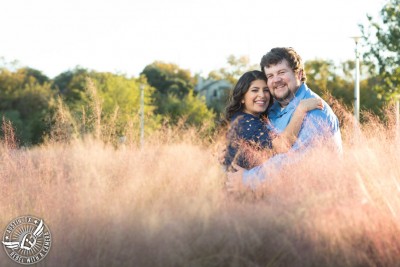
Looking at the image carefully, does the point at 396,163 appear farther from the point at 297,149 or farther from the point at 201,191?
the point at 201,191

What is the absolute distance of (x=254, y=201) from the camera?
15.2ft

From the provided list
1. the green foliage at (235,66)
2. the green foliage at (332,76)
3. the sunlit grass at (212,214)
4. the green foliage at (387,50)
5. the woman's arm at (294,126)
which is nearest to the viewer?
the sunlit grass at (212,214)

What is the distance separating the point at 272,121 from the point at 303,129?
0.58 m

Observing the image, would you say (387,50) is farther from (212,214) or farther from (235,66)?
(235,66)

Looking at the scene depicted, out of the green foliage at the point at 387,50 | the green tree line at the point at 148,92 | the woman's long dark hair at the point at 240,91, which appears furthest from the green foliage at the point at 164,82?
the woman's long dark hair at the point at 240,91

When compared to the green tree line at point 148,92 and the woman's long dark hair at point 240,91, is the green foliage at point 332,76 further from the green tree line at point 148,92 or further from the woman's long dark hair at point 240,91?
the woman's long dark hair at point 240,91

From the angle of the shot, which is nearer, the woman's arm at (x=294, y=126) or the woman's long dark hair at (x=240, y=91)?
the woman's arm at (x=294, y=126)

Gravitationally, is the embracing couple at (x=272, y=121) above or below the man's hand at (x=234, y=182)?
above

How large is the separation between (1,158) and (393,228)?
14.9 feet

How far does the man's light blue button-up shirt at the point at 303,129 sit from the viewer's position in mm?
4895

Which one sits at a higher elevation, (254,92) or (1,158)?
(254,92)

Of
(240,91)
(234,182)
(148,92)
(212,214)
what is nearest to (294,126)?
(240,91)

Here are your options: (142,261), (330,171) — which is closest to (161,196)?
(142,261)

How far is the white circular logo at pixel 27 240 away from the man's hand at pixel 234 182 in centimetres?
145
